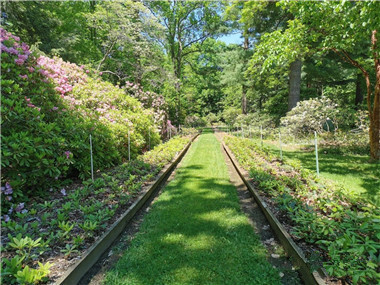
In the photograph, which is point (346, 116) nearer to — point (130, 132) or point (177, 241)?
point (130, 132)

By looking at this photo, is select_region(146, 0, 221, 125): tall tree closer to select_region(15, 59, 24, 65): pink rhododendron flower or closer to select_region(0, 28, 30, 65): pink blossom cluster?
select_region(0, 28, 30, 65): pink blossom cluster

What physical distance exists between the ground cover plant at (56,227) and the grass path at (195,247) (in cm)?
50

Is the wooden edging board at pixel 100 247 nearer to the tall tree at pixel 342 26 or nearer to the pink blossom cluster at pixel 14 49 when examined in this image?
the pink blossom cluster at pixel 14 49

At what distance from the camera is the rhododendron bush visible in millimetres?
3170

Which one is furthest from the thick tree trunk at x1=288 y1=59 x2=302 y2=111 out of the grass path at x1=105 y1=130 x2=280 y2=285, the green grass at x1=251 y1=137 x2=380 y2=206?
the grass path at x1=105 y1=130 x2=280 y2=285

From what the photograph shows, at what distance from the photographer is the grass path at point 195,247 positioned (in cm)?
227

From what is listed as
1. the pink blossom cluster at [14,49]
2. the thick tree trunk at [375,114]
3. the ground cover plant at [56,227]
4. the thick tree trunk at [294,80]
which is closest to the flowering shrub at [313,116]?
the thick tree trunk at [294,80]

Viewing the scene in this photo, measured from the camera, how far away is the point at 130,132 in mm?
7113

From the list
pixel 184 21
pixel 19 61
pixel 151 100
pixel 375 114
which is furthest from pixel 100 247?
pixel 184 21

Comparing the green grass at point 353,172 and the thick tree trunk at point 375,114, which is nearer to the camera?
the green grass at point 353,172

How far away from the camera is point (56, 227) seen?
279 centimetres

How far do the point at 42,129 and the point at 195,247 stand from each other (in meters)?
2.97

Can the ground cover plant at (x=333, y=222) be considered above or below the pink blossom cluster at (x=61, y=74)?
below

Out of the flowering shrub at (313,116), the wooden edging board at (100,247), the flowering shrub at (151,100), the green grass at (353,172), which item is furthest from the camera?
the flowering shrub at (151,100)
